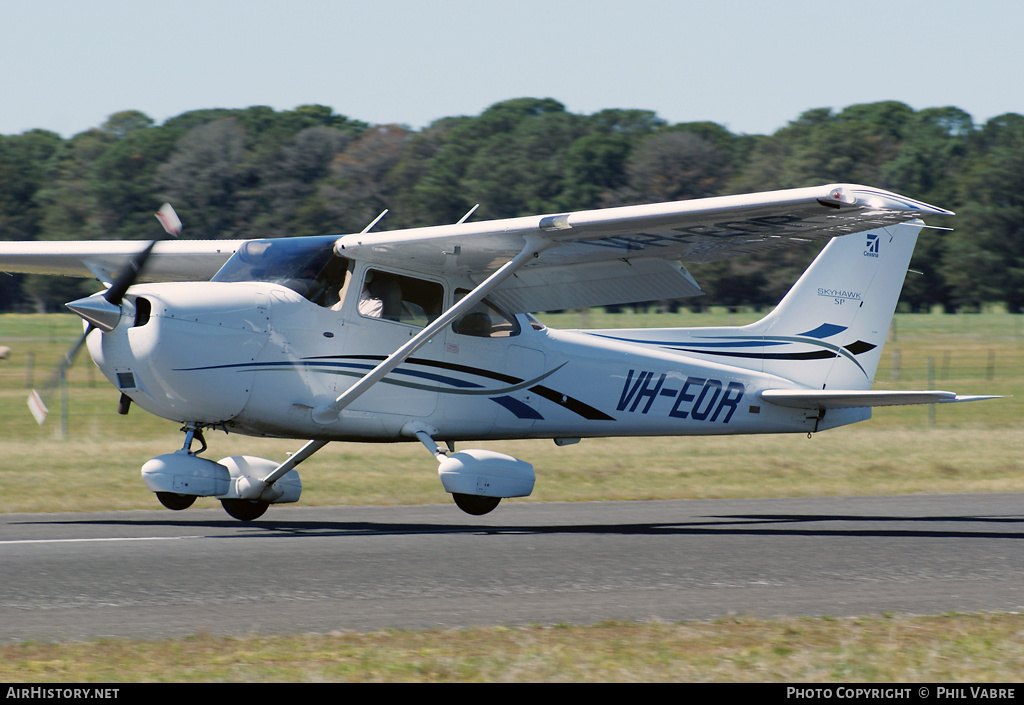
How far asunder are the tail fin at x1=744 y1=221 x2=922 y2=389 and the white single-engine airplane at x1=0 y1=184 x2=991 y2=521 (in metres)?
0.02

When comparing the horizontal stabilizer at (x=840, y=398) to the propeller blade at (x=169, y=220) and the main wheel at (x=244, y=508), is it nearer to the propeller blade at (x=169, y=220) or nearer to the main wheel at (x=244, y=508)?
the main wheel at (x=244, y=508)

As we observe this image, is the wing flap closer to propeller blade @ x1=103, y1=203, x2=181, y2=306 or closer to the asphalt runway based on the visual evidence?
the asphalt runway

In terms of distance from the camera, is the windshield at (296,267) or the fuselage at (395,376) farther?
the windshield at (296,267)

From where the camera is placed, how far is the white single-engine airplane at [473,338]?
9914 millimetres

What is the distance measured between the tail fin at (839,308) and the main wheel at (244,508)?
5697mm

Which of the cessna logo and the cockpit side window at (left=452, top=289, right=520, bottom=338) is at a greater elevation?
the cessna logo

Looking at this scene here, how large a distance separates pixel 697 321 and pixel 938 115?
61244 mm

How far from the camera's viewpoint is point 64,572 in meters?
7.85

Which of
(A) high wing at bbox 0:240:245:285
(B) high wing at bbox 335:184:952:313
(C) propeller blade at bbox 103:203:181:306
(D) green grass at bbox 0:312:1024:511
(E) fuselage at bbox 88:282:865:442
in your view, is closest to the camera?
(B) high wing at bbox 335:184:952:313

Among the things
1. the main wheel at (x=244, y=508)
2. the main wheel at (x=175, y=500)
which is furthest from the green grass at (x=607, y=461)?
the main wheel at (x=175, y=500)

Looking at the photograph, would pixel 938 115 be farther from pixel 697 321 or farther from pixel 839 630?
pixel 839 630

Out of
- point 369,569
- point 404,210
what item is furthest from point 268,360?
point 404,210

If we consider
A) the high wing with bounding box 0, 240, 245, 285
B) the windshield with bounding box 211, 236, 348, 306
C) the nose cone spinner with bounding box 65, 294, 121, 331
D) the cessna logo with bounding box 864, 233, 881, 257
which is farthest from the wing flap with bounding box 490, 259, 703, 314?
the nose cone spinner with bounding box 65, 294, 121, 331

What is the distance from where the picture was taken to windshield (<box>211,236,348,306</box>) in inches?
421
